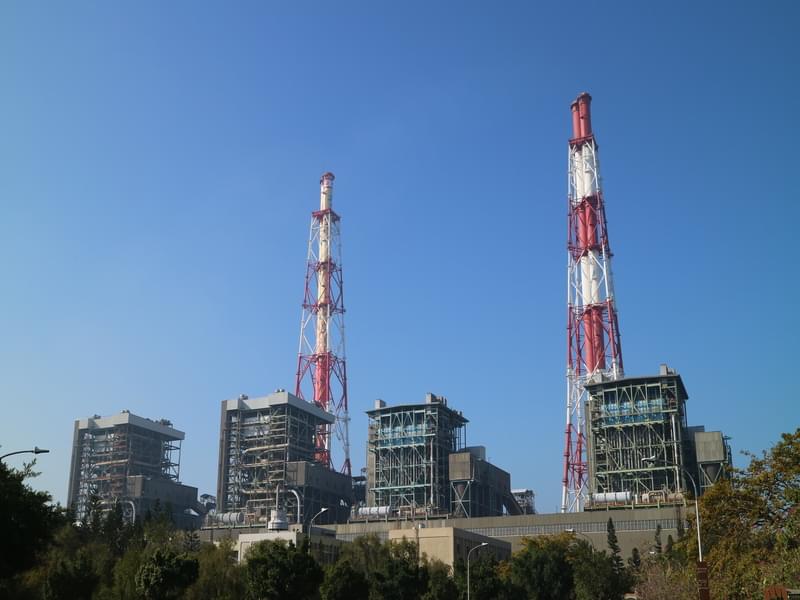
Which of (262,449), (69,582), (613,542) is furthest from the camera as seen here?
(262,449)

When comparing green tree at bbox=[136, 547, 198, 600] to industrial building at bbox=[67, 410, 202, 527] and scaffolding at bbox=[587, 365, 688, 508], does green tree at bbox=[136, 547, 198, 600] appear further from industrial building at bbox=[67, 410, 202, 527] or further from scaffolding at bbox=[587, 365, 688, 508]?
industrial building at bbox=[67, 410, 202, 527]

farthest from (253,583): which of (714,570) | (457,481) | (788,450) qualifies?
(457,481)

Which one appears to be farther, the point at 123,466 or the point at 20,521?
the point at 123,466

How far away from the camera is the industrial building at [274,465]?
151 meters

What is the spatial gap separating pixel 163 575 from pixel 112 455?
389 feet

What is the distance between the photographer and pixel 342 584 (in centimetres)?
7562

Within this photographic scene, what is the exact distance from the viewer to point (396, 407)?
156625mm

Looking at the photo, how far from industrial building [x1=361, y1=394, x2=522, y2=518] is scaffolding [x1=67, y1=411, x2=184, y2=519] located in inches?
1967

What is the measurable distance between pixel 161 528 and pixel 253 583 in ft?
131

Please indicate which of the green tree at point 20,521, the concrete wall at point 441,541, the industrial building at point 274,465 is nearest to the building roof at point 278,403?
the industrial building at point 274,465

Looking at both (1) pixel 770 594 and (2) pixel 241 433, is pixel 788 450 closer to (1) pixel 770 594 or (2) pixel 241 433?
(1) pixel 770 594

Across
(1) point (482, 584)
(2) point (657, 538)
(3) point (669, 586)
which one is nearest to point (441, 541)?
(2) point (657, 538)

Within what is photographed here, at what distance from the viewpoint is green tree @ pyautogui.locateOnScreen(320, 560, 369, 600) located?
7525cm

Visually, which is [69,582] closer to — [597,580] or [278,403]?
[597,580]
